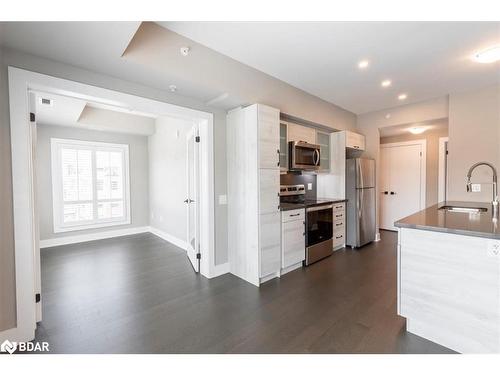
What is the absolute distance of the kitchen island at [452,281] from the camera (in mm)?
1487

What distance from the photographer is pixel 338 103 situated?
409 cm

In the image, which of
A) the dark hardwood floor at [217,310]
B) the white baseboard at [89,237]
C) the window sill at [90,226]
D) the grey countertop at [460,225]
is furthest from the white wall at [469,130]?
the window sill at [90,226]

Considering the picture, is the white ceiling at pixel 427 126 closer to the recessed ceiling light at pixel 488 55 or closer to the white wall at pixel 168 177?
the recessed ceiling light at pixel 488 55

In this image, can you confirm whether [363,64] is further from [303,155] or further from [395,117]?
[395,117]

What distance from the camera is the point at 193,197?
3312mm

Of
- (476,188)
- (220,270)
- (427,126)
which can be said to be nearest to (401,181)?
(427,126)

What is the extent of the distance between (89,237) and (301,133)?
4.77m

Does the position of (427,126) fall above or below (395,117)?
below

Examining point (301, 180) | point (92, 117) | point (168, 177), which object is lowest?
point (301, 180)

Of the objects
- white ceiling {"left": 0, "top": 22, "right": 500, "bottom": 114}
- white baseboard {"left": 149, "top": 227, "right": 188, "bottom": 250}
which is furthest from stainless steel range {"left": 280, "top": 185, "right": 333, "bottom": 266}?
white baseboard {"left": 149, "top": 227, "right": 188, "bottom": 250}

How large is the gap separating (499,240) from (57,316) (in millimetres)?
3556

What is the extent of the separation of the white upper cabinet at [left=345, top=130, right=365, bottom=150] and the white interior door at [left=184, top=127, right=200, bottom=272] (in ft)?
9.01
